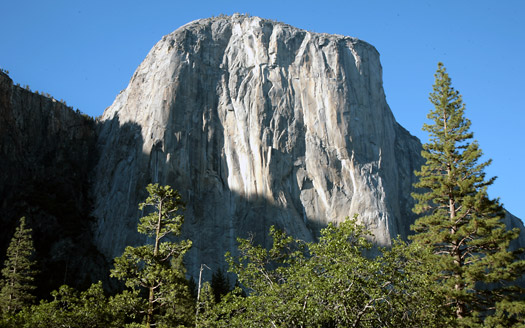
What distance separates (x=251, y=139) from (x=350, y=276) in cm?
5264

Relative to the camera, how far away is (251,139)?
68.1 meters

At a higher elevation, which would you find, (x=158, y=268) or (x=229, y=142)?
(x=229, y=142)

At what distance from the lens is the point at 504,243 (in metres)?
25.6

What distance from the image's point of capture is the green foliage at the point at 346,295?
15.9 m

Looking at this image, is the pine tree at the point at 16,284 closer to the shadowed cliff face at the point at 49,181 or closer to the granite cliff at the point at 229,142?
the shadowed cliff face at the point at 49,181

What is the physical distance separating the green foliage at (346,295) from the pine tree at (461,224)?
6.91 meters

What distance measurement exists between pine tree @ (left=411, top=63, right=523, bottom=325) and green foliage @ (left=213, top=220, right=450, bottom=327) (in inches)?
272

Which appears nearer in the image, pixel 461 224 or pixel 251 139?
pixel 461 224

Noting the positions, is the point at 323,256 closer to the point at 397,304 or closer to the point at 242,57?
the point at 397,304

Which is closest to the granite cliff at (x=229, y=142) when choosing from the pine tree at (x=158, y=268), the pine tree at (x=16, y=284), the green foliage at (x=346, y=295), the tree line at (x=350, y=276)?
the pine tree at (x=16, y=284)

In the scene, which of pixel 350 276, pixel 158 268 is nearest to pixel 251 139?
pixel 158 268

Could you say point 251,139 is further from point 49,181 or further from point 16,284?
point 16,284

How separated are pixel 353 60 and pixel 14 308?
55182 mm

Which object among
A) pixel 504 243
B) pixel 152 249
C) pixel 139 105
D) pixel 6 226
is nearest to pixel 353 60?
pixel 139 105
